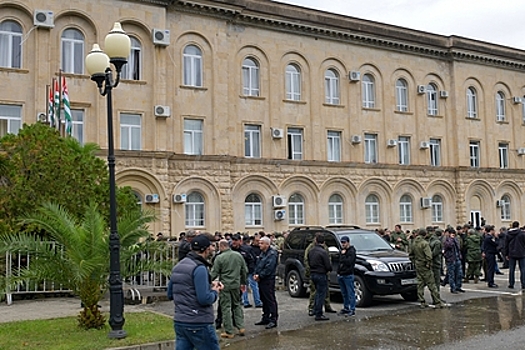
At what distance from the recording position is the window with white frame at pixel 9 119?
25.5 m

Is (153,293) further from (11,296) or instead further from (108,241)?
(108,241)

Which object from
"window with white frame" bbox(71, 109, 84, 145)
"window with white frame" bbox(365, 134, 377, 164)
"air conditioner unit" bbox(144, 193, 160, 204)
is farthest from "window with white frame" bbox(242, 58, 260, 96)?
"window with white frame" bbox(71, 109, 84, 145)

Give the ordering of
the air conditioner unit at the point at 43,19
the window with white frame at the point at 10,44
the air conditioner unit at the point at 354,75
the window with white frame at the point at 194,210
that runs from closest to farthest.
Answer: the air conditioner unit at the point at 43,19, the window with white frame at the point at 10,44, the window with white frame at the point at 194,210, the air conditioner unit at the point at 354,75

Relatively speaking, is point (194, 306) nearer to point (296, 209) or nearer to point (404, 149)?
point (296, 209)

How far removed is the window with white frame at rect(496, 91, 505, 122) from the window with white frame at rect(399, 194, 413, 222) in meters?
10.3

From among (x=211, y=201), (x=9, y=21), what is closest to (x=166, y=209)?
(x=211, y=201)

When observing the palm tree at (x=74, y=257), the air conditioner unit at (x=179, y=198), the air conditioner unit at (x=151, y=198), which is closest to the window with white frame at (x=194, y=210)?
the air conditioner unit at (x=179, y=198)

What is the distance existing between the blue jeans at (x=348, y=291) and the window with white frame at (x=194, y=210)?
16.1m

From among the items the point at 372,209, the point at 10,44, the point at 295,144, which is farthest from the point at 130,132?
the point at 372,209

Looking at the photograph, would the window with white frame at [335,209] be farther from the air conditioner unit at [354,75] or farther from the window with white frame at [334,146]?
the air conditioner unit at [354,75]

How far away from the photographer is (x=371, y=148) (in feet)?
116

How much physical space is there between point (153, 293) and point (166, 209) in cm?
1189

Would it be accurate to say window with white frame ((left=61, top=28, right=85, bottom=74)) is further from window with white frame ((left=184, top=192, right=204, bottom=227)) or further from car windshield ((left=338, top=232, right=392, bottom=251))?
car windshield ((left=338, top=232, right=392, bottom=251))

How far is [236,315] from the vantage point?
11.5 metres
